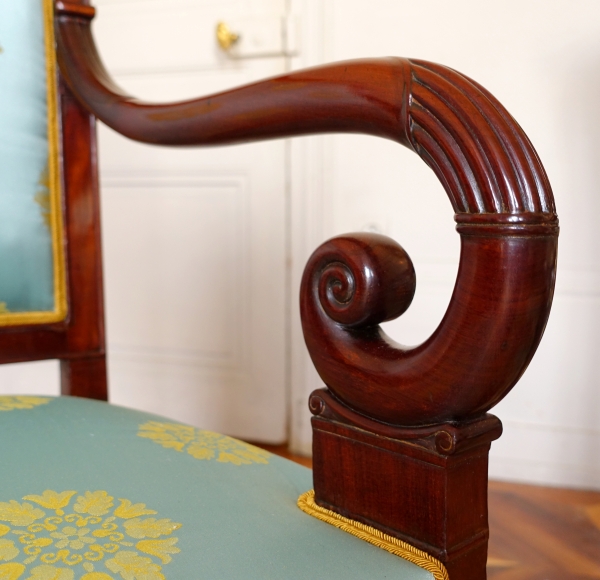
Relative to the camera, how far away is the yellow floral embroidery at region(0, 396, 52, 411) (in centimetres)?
54

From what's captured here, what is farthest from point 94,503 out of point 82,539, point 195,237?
point 195,237

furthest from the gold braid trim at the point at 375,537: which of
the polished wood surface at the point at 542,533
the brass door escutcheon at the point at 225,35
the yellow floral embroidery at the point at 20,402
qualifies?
the brass door escutcheon at the point at 225,35

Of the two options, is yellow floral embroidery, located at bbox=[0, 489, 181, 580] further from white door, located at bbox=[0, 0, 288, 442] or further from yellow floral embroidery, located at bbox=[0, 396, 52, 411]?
white door, located at bbox=[0, 0, 288, 442]

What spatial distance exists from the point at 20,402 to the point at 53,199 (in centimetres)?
19

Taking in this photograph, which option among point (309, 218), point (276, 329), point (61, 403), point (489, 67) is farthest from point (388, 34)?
point (61, 403)

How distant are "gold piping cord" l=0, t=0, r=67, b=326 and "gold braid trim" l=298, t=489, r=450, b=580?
332 mm

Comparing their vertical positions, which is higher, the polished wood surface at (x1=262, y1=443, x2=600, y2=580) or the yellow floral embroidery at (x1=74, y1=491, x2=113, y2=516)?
the yellow floral embroidery at (x1=74, y1=491, x2=113, y2=516)

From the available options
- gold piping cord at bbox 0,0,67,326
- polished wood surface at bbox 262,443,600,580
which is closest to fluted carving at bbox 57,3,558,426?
gold piping cord at bbox 0,0,67,326

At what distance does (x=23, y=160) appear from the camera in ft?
2.01

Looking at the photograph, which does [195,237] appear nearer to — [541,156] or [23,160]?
[541,156]

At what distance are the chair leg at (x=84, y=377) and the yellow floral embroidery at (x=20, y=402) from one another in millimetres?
75

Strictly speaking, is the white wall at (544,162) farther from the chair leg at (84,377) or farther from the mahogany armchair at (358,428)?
the mahogany armchair at (358,428)

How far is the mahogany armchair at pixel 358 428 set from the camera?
0.31 meters

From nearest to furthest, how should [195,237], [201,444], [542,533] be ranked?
1. [201,444]
2. [542,533]
3. [195,237]
